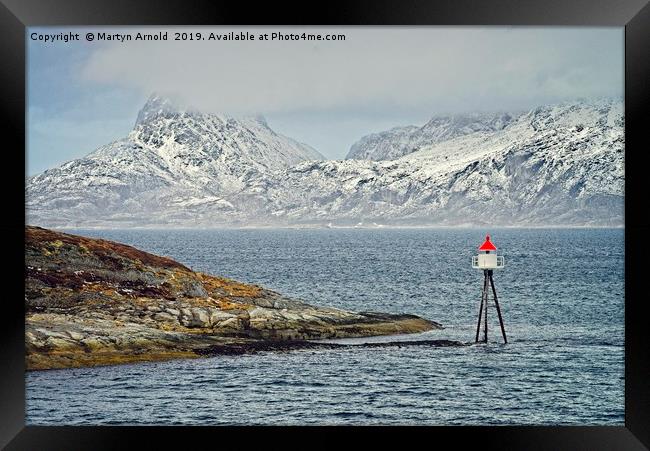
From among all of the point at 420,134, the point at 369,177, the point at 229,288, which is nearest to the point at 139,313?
the point at 229,288

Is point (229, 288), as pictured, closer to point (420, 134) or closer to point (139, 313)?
point (139, 313)

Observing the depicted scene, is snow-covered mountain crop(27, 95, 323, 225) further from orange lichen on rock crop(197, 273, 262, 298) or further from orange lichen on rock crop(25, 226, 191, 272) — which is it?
orange lichen on rock crop(25, 226, 191, 272)

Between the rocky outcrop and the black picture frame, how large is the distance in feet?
38.6

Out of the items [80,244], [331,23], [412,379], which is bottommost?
[412,379]

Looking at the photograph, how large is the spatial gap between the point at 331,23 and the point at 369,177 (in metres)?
76.8

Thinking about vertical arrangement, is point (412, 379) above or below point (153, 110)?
below

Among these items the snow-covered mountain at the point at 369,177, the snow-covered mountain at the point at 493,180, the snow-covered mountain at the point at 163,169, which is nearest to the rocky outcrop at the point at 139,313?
the snow-covered mountain at the point at 163,169

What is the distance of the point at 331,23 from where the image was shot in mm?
14961

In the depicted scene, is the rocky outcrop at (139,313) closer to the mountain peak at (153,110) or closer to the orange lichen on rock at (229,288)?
the orange lichen on rock at (229,288)

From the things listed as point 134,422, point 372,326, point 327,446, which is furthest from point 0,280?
point 372,326

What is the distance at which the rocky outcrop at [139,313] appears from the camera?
27.6m

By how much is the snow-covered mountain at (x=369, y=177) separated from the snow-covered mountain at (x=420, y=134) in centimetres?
27

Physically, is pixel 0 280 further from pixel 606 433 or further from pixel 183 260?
pixel 183 260

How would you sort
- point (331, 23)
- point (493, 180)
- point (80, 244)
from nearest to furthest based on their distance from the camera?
1. point (331, 23)
2. point (80, 244)
3. point (493, 180)
